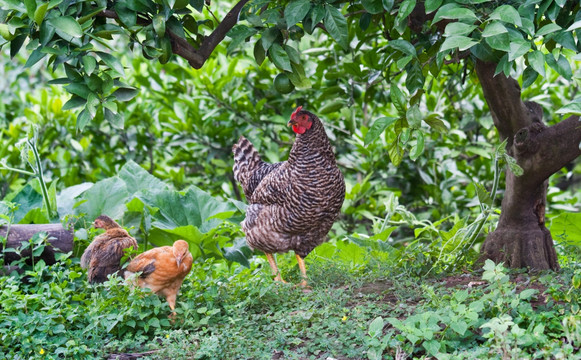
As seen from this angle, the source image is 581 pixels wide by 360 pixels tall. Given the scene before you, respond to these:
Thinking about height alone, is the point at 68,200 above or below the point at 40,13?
below

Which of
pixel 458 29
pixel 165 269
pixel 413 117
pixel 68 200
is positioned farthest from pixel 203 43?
pixel 68 200

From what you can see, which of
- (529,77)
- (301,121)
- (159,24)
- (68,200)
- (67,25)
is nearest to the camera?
(67,25)

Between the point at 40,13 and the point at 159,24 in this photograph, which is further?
the point at 159,24

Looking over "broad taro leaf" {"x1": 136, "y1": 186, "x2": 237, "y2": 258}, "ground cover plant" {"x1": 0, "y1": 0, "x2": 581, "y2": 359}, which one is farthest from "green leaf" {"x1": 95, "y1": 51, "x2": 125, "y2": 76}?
"broad taro leaf" {"x1": 136, "y1": 186, "x2": 237, "y2": 258}

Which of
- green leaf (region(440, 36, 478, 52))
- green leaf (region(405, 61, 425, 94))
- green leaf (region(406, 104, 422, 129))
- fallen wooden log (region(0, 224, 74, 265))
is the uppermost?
green leaf (region(440, 36, 478, 52))

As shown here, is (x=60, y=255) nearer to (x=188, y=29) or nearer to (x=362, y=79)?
(x=188, y=29)

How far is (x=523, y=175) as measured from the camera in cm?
329

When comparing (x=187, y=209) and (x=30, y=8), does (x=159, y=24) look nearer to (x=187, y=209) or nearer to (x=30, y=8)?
(x=30, y=8)

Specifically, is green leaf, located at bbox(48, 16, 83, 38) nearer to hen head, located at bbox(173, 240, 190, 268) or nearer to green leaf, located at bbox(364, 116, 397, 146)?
green leaf, located at bbox(364, 116, 397, 146)

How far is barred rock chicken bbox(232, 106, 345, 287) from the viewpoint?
12.1 ft

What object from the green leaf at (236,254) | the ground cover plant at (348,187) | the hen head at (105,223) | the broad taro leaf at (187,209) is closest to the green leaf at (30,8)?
the ground cover plant at (348,187)

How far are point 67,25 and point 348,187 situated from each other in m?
3.27

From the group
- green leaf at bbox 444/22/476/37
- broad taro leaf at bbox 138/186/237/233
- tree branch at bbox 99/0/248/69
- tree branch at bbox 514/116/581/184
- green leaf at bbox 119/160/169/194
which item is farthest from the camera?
green leaf at bbox 119/160/169/194

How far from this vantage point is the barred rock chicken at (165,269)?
3.13m
